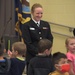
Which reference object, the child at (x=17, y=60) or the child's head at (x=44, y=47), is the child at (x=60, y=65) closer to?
the child's head at (x=44, y=47)

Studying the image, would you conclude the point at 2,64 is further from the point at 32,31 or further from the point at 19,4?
the point at 19,4

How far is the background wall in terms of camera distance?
18.2 ft

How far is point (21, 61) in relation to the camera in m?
2.83

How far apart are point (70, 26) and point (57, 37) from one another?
0.37 metres

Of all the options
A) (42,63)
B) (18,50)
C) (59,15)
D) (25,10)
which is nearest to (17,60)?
(18,50)

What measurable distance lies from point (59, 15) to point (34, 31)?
2313 millimetres

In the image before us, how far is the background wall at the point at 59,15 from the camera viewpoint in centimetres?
554

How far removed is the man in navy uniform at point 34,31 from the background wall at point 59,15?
2120 millimetres

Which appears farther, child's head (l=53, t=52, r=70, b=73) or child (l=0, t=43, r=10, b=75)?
child (l=0, t=43, r=10, b=75)

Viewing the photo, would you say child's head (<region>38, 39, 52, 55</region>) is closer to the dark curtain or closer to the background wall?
the dark curtain

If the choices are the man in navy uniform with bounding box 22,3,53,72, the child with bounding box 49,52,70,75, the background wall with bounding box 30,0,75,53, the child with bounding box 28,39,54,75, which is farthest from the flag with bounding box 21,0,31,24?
the child with bounding box 49,52,70,75

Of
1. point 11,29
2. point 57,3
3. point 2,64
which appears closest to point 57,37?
point 57,3

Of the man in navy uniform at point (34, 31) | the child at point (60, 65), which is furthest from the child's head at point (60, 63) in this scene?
the man in navy uniform at point (34, 31)

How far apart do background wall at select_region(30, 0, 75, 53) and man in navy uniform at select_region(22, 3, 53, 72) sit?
212 cm
